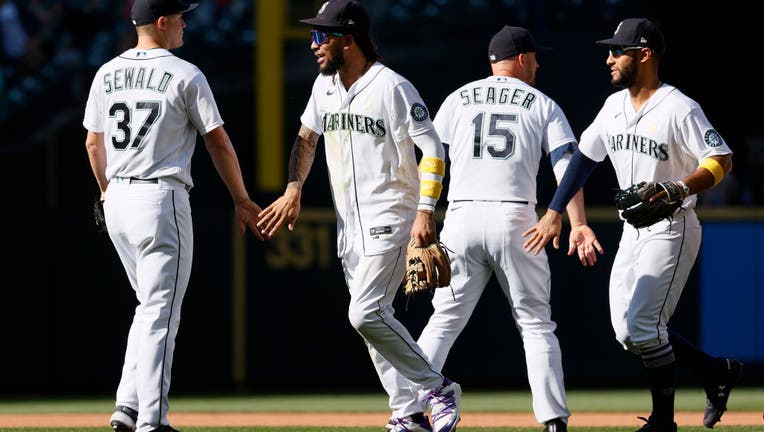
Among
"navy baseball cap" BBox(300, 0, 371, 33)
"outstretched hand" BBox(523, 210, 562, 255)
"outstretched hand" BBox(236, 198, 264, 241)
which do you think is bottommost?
"outstretched hand" BBox(523, 210, 562, 255)

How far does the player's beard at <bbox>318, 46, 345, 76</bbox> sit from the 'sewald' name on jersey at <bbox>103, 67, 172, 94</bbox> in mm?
684

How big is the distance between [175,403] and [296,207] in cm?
427

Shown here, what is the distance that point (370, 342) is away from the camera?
232 inches

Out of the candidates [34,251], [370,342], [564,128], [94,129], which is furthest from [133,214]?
[34,251]

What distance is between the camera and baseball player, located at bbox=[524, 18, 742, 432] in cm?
612

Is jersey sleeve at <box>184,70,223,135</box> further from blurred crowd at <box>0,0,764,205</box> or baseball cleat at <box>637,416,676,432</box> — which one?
blurred crowd at <box>0,0,764,205</box>

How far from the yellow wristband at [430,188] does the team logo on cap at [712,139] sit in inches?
49.0

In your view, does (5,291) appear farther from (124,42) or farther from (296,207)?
(296,207)

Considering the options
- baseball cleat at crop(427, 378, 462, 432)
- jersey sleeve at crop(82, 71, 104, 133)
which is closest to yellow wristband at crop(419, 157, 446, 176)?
baseball cleat at crop(427, 378, 462, 432)

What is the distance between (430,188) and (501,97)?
2.84 ft

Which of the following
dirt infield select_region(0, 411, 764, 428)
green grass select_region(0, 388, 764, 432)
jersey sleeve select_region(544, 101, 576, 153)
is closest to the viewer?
jersey sleeve select_region(544, 101, 576, 153)

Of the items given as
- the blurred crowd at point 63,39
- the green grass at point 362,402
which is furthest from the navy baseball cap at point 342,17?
the blurred crowd at point 63,39

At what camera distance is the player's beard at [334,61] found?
5.90m

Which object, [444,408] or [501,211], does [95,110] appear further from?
[444,408]
